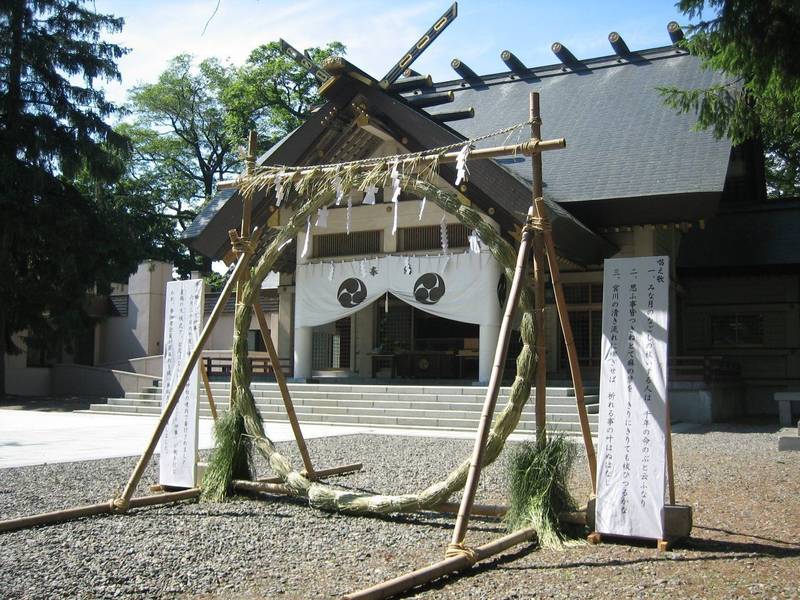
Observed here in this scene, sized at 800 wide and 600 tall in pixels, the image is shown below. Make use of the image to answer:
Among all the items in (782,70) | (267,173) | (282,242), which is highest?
(782,70)

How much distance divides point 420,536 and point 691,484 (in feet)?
11.0

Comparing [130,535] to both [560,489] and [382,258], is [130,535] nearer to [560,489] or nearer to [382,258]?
[560,489]

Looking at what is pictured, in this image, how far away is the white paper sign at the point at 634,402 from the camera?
4.74 metres

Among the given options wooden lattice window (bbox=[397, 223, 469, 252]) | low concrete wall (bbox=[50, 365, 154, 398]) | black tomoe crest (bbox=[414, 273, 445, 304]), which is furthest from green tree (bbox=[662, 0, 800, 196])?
low concrete wall (bbox=[50, 365, 154, 398])

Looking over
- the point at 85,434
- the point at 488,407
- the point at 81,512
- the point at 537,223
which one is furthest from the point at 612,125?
the point at 81,512

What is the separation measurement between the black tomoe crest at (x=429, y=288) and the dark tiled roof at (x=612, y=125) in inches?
109

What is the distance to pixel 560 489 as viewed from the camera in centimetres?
514

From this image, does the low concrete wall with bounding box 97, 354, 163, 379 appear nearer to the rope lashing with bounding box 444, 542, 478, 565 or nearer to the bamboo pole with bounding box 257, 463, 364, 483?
the bamboo pole with bounding box 257, 463, 364, 483

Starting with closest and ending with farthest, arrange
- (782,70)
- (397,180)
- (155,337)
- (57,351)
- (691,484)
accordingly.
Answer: (397,180)
(782,70)
(691,484)
(57,351)
(155,337)

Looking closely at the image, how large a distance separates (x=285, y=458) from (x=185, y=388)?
1026mm

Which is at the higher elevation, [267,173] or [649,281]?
[267,173]

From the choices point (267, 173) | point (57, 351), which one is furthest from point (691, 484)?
point (57, 351)

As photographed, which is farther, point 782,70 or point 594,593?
point 782,70

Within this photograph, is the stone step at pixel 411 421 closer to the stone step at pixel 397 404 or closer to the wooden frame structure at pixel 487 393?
the stone step at pixel 397 404
